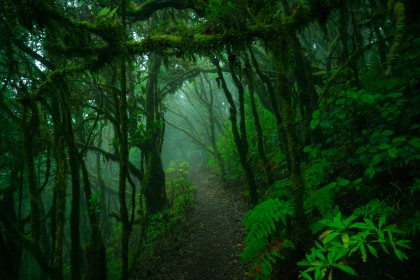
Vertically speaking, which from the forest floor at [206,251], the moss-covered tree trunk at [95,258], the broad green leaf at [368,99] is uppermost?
the broad green leaf at [368,99]

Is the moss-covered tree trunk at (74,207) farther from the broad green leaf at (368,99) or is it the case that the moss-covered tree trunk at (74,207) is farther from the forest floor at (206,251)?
the broad green leaf at (368,99)

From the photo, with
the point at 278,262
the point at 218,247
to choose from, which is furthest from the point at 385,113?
the point at 218,247

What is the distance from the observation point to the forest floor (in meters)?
5.84

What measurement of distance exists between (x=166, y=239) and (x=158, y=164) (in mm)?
3297

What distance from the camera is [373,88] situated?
159 inches

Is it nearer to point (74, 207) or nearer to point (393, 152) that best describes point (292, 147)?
point (393, 152)

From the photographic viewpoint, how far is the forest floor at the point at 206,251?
19.1 ft

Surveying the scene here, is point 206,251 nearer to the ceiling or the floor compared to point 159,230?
nearer to the floor

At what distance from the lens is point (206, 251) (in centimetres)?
684

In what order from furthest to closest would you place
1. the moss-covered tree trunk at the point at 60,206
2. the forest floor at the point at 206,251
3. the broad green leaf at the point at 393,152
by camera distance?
the forest floor at the point at 206,251 < the moss-covered tree trunk at the point at 60,206 < the broad green leaf at the point at 393,152

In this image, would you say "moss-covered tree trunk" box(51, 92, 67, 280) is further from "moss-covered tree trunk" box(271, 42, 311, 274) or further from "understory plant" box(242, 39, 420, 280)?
"moss-covered tree trunk" box(271, 42, 311, 274)

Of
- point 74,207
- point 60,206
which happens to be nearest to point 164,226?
point 74,207

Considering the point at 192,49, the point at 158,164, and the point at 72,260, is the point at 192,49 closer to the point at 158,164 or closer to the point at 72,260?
the point at 72,260

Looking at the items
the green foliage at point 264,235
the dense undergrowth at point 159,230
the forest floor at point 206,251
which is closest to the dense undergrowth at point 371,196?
the green foliage at point 264,235
